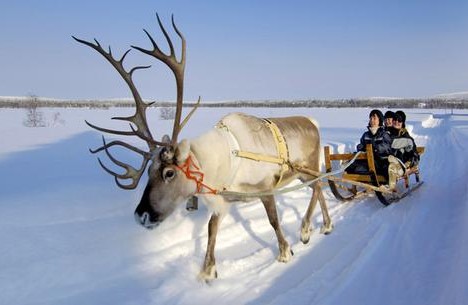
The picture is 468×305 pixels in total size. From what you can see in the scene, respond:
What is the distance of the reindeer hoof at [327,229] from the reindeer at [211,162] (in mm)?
17

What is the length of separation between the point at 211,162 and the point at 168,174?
513 millimetres

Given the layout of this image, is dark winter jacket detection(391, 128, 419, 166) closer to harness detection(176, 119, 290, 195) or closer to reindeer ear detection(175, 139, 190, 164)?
harness detection(176, 119, 290, 195)

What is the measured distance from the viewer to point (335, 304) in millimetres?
3307

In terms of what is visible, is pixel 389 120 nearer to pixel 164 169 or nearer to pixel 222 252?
pixel 222 252

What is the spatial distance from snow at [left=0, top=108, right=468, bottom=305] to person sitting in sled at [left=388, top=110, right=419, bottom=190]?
51cm

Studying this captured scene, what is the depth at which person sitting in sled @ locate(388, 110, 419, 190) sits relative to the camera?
265 inches

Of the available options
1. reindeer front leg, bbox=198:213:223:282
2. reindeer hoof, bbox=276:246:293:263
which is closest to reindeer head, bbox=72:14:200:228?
reindeer front leg, bbox=198:213:223:282

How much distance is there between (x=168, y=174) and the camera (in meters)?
3.67

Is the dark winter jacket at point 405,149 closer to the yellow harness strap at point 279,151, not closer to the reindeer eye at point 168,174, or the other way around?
the yellow harness strap at point 279,151

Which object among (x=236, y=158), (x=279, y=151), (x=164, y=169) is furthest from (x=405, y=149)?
(x=164, y=169)

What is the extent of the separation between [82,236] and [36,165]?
3.89 m

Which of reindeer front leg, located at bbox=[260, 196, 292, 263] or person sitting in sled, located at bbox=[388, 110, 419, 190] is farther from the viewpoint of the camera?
person sitting in sled, located at bbox=[388, 110, 419, 190]

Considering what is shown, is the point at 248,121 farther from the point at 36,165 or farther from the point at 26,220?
the point at 36,165

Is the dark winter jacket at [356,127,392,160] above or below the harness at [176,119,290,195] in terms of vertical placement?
below
